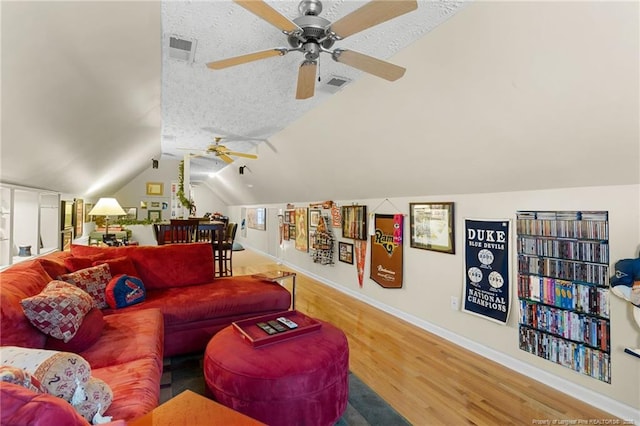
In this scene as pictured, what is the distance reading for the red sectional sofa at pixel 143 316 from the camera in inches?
52.3

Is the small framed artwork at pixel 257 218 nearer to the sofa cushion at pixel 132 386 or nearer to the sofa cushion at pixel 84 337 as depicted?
the sofa cushion at pixel 84 337

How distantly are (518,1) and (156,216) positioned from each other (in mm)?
10690

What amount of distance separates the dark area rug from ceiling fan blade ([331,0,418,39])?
2.35 metres

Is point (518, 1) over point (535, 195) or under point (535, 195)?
over

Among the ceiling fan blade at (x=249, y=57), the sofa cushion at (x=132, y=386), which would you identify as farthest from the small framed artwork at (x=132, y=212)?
the ceiling fan blade at (x=249, y=57)

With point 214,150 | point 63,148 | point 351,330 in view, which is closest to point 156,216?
point 214,150

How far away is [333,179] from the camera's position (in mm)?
4824

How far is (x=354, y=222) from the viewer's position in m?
4.96

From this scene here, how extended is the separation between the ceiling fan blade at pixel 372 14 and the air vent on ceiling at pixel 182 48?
126 cm

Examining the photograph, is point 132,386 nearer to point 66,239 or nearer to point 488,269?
point 488,269

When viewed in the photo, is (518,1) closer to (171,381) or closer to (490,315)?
(490,315)

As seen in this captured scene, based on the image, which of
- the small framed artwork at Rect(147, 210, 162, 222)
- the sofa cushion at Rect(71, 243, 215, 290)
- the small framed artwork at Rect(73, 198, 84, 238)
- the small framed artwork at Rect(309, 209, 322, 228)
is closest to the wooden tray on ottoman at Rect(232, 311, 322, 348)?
the sofa cushion at Rect(71, 243, 215, 290)

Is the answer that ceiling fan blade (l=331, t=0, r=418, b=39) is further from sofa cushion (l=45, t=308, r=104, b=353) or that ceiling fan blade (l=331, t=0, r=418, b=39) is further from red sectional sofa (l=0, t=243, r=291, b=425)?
sofa cushion (l=45, t=308, r=104, b=353)

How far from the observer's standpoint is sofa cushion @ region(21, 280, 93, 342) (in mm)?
1669
